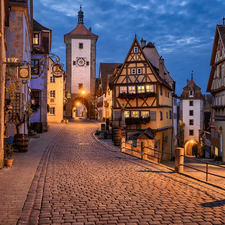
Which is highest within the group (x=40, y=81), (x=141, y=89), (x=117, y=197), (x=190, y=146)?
(x=40, y=81)

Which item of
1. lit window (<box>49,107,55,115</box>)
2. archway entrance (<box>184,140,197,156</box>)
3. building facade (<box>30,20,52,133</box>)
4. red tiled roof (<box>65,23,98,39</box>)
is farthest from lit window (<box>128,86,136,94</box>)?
red tiled roof (<box>65,23,98,39</box>)

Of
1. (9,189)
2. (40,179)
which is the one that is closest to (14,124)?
(40,179)

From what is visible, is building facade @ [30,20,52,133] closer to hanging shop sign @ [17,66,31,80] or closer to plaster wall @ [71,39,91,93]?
hanging shop sign @ [17,66,31,80]

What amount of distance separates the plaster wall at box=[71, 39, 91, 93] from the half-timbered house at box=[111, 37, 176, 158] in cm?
2460

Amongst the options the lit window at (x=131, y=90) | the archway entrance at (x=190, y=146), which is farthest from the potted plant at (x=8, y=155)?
the archway entrance at (x=190, y=146)

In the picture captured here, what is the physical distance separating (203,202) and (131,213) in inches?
84.8

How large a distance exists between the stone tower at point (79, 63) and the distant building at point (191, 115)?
18.7m

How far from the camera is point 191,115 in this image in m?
53.3

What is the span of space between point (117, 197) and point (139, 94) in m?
22.9

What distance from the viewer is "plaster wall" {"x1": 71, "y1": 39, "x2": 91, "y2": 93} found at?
54.2 m

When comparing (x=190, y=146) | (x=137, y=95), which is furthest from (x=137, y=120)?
(x=190, y=146)

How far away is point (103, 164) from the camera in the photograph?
1230cm

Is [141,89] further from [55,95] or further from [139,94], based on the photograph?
[55,95]

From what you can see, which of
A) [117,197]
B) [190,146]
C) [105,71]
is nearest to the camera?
[117,197]
